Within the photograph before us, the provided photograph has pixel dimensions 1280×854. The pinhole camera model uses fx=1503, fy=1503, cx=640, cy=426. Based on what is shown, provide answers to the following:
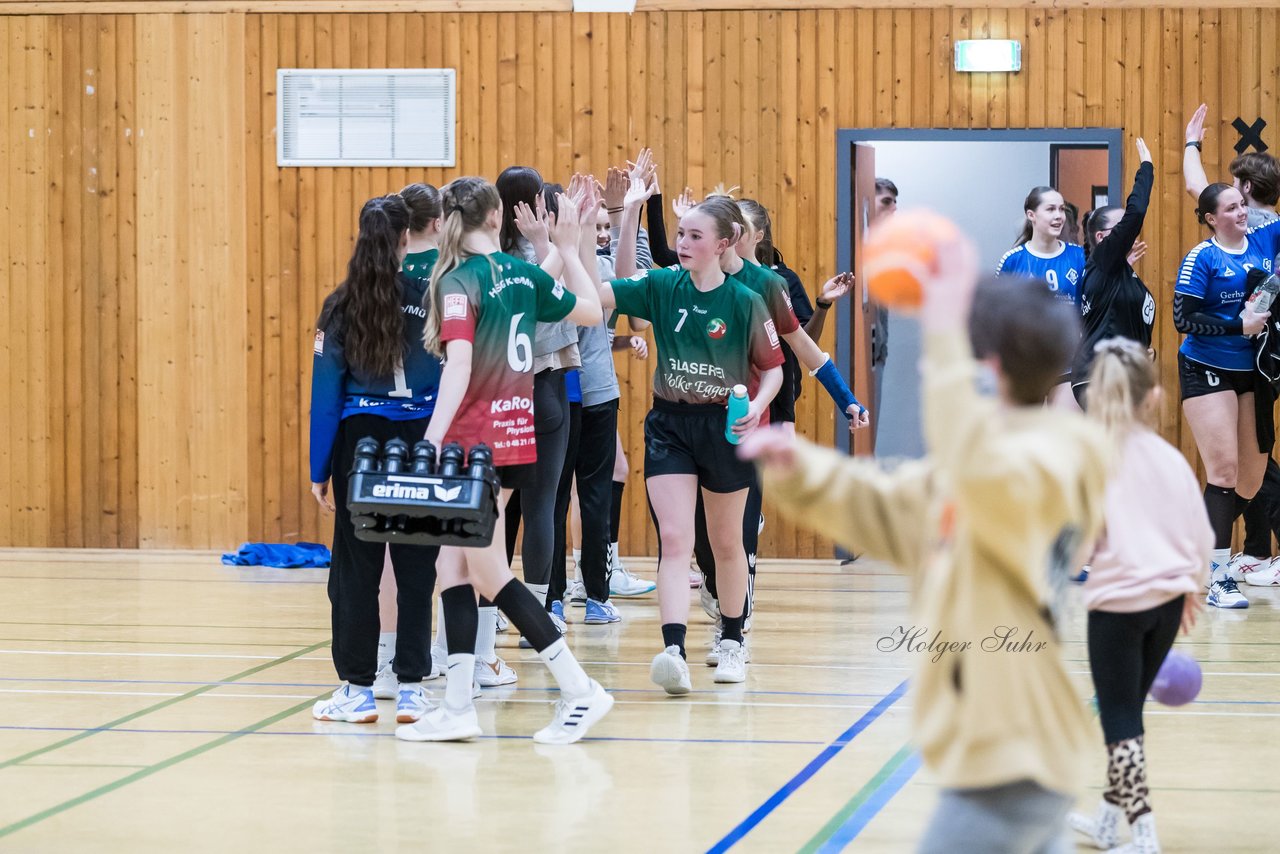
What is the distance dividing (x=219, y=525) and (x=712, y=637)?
413 cm

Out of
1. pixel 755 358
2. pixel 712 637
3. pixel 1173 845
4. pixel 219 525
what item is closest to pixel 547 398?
pixel 755 358

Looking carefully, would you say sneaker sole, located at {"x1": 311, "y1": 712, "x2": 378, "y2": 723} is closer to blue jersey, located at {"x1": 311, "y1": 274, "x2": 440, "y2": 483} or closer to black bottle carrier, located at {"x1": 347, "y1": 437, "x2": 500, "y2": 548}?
blue jersey, located at {"x1": 311, "y1": 274, "x2": 440, "y2": 483}

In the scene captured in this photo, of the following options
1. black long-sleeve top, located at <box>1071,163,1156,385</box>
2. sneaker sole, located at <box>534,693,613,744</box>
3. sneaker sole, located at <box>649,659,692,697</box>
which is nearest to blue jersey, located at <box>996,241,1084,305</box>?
black long-sleeve top, located at <box>1071,163,1156,385</box>

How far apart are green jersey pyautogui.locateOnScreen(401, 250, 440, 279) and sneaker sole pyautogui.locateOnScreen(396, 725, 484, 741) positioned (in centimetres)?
143

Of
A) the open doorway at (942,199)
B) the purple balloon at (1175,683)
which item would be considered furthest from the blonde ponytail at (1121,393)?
the open doorway at (942,199)

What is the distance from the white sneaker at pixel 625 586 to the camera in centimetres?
782

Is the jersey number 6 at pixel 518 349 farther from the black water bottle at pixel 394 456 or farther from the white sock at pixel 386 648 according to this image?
the white sock at pixel 386 648

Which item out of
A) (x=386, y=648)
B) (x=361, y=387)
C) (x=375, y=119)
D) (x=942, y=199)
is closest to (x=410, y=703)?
(x=386, y=648)

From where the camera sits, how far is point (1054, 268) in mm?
7805

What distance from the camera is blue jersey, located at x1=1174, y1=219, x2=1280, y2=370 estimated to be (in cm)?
713

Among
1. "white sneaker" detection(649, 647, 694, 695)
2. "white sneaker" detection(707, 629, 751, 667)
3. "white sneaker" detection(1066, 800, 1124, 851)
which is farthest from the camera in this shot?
"white sneaker" detection(707, 629, 751, 667)

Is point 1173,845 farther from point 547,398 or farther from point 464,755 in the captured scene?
point 547,398

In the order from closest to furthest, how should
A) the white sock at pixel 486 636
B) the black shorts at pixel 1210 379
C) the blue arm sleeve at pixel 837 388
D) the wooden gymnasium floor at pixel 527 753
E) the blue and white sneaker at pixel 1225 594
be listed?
the wooden gymnasium floor at pixel 527 753 < the white sock at pixel 486 636 < the blue arm sleeve at pixel 837 388 < the blue and white sneaker at pixel 1225 594 < the black shorts at pixel 1210 379

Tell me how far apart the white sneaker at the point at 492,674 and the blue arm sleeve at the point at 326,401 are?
1.05 metres
